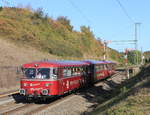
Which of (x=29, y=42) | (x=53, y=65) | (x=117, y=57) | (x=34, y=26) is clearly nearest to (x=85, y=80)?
(x=53, y=65)

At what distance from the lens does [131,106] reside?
36.6 ft

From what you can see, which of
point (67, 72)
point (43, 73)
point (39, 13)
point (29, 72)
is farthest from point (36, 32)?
point (43, 73)

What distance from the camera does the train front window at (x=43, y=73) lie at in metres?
18.3

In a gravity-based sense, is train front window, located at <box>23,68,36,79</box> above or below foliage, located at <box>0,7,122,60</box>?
below

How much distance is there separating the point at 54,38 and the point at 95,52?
29999mm

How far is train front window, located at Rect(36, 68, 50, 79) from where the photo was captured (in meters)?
18.3

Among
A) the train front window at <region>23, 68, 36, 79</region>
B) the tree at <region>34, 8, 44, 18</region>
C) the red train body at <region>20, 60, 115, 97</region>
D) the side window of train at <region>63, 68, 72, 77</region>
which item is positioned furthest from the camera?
the tree at <region>34, 8, 44, 18</region>

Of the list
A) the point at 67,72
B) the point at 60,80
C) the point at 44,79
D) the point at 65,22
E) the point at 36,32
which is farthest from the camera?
the point at 65,22

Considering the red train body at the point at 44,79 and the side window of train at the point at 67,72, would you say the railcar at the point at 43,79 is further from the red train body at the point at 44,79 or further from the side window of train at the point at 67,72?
the side window of train at the point at 67,72

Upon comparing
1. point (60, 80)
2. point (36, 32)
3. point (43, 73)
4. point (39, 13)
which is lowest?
point (60, 80)

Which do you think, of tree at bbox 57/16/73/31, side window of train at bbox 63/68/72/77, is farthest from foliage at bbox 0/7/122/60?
side window of train at bbox 63/68/72/77

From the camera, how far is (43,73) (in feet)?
60.7

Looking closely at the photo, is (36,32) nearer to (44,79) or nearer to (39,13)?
(39,13)

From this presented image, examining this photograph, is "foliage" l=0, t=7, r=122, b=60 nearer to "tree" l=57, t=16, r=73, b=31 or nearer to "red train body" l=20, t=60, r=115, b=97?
"tree" l=57, t=16, r=73, b=31
